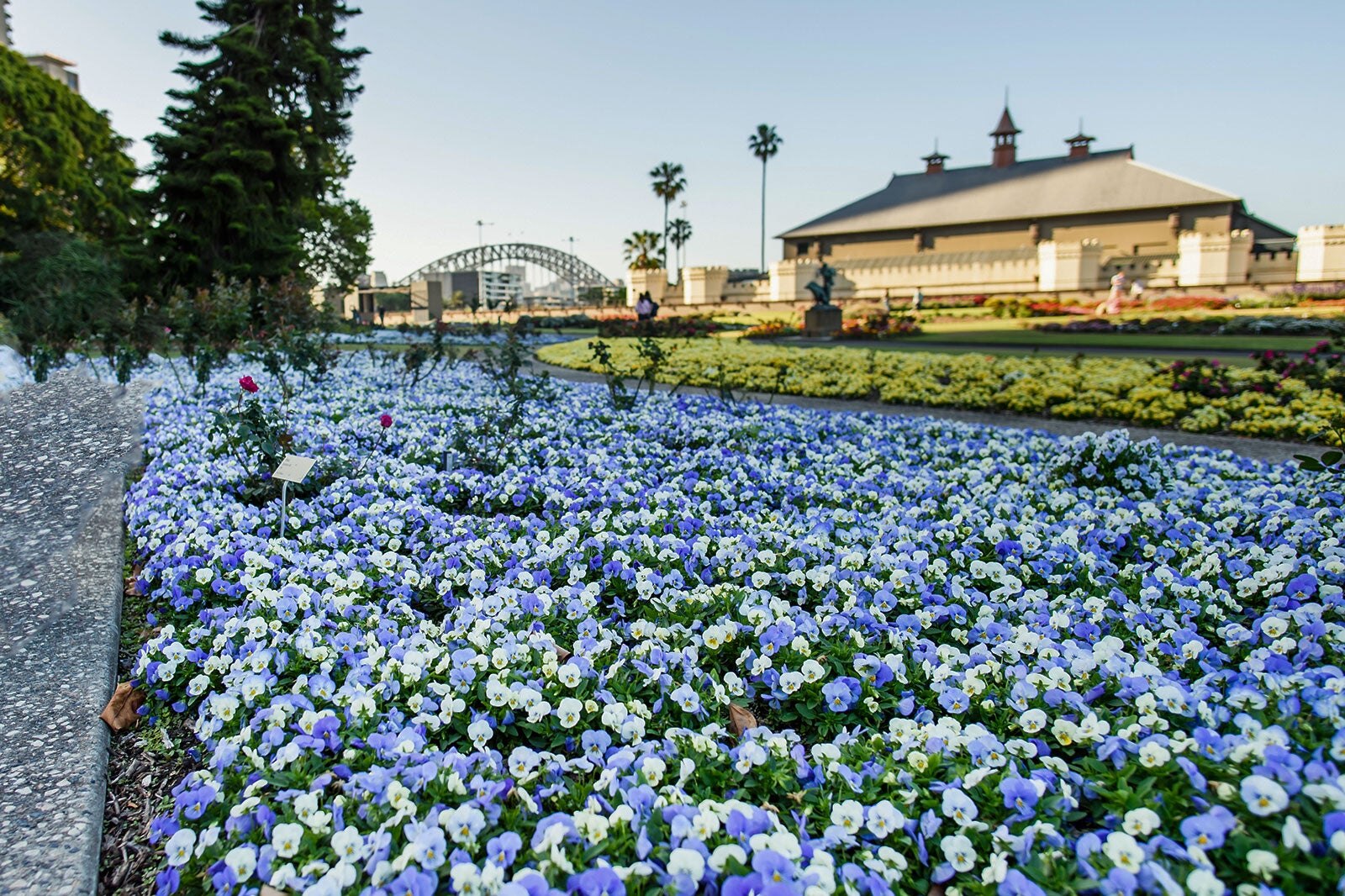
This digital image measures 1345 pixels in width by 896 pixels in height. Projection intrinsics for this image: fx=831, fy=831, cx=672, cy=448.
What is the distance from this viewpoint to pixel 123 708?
104 inches

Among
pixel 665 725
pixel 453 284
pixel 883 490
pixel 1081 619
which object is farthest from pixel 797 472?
pixel 453 284

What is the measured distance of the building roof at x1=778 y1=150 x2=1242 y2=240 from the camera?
5619cm

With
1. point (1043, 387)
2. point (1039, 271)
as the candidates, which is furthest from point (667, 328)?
point (1039, 271)

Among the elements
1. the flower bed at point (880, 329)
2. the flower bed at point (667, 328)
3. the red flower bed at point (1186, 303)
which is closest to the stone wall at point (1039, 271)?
the red flower bed at point (1186, 303)

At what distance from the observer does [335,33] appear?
2736 cm

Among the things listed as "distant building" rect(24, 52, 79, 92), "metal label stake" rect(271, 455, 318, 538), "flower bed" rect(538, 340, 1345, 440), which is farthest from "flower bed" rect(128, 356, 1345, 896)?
"distant building" rect(24, 52, 79, 92)

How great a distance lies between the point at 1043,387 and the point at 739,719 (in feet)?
28.3

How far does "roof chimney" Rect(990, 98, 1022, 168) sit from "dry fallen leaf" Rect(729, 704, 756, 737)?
75.5 meters

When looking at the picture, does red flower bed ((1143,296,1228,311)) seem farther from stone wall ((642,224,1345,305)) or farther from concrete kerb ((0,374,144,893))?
concrete kerb ((0,374,144,893))

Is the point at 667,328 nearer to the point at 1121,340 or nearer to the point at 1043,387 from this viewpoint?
the point at 1121,340

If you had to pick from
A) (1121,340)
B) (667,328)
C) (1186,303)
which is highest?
(1186,303)

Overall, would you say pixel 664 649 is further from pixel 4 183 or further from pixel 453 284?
pixel 453 284

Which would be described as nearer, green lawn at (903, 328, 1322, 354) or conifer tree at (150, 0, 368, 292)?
green lawn at (903, 328, 1322, 354)

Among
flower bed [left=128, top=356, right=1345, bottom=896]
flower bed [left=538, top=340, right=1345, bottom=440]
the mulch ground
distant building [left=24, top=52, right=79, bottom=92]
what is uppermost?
distant building [left=24, top=52, right=79, bottom=92]
